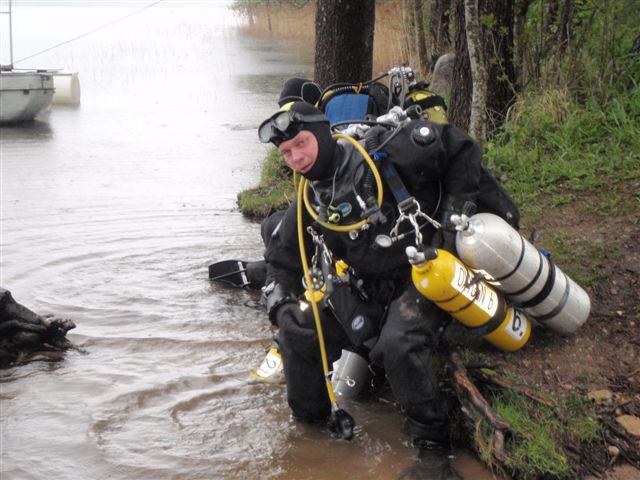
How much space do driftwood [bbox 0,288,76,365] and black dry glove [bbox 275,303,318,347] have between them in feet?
6.35

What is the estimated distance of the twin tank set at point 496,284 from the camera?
3641mm

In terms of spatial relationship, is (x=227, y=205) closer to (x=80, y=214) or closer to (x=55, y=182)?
(x=80, y=214)

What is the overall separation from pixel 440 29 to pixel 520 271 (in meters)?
9.51

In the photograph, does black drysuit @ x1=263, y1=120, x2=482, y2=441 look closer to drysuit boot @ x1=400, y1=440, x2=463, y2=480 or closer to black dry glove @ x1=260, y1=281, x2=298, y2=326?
drysuit boot @ x1=400, y1=440, x2=463, y2=480

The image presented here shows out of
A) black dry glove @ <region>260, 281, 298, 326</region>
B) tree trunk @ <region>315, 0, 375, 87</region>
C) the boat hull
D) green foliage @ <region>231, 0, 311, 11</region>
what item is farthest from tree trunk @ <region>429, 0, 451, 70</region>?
green foliage @ <region>231, 0, 311, 11</region>

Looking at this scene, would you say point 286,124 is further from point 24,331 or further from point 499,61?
point 499,61

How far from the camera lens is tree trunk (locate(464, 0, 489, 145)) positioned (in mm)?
6969

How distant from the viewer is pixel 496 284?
12.8ft

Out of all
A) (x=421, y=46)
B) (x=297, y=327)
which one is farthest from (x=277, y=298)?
(x=421, y=46)

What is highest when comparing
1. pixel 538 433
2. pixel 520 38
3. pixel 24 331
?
pixel 520 38

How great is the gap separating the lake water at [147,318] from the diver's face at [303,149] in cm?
141

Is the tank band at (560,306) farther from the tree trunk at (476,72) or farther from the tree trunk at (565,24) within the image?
the tree trunk at (565,24)

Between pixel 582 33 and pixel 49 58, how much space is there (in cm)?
2170

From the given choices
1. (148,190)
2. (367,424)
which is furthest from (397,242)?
(148,190)
